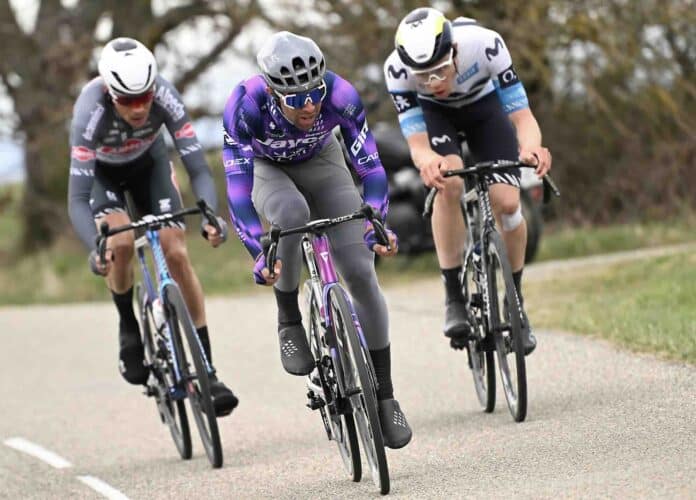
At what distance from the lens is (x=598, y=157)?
20.2 meters

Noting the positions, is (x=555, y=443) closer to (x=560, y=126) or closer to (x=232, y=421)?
(x=232, y=421)

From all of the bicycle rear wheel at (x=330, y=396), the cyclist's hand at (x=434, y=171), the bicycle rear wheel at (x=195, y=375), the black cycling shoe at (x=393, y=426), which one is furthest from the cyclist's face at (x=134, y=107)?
the black cycling shoe at (x=393, y=426)

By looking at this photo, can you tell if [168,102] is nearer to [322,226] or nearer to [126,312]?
[126,312]

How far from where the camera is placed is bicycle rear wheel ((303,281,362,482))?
6.73m

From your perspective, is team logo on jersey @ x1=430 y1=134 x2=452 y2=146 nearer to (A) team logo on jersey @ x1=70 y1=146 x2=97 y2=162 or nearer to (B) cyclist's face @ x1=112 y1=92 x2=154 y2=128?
(B) cyclist's face @ x1=112 y1=92 x2=154 y2=128

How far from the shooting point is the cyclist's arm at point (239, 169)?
6.80 metres

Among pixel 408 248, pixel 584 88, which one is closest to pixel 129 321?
pixel 408 248

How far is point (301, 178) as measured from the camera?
23.3ft

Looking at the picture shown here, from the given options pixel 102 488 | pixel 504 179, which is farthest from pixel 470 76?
pixel 102 488

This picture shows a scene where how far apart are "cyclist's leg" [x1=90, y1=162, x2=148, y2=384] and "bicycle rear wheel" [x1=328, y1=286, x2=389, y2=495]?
8.31ft

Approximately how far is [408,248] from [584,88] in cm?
414

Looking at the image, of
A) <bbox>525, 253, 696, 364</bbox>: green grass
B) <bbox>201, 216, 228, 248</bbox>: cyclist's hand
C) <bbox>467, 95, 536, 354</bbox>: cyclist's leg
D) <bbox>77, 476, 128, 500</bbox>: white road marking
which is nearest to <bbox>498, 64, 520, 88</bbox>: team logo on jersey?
<bbox>467, 95, 536, 354</bbox>: cyclist's leg

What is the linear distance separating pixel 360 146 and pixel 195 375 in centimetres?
186

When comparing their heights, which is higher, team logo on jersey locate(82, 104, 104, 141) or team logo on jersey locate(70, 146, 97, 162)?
team logo on jersey locate(82, 104, 104, 141)
